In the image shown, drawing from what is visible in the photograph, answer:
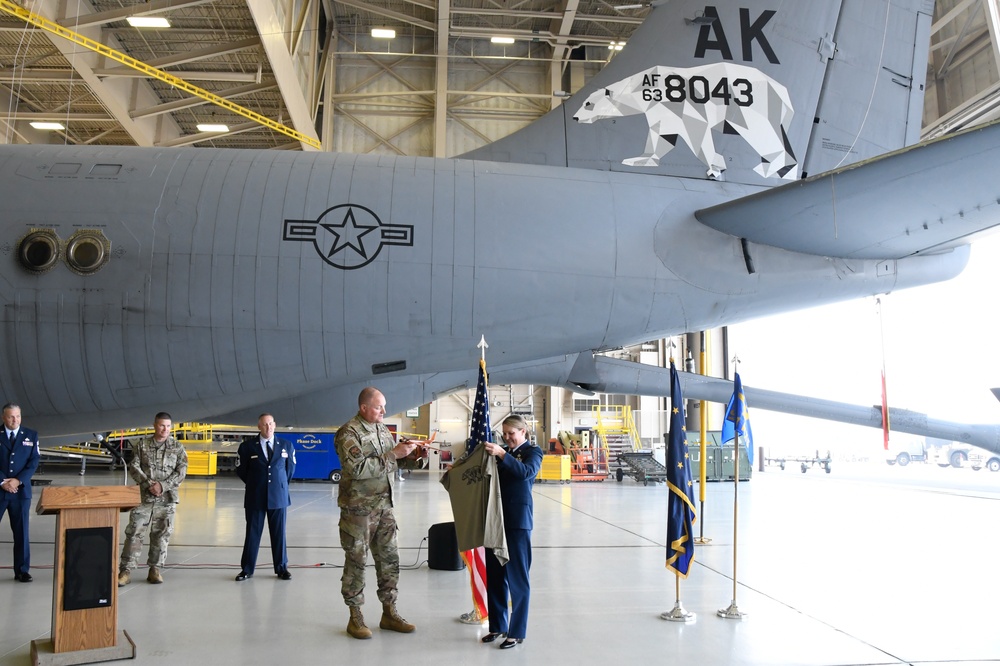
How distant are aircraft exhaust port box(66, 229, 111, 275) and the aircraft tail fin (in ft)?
13.4

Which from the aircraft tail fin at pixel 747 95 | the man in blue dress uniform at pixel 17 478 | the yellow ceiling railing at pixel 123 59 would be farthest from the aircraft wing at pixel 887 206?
the yellow ceiling railing at pixel 123 59

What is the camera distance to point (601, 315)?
7.06 metres

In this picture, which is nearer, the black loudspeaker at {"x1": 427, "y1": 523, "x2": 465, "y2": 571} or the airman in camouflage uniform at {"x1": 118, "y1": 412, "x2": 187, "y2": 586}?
the airman in camouflage uniform at {"x1": 118, "y1": 412, "x2": 187, "y2": 586}

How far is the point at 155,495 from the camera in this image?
6547 mm

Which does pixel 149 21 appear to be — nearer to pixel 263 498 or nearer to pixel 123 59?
pixel 123 59

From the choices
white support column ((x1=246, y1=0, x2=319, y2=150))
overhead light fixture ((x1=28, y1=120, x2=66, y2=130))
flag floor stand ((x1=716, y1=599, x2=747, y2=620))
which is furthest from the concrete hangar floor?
overhead light fixture ((x1=28, y1=120, x2=66, y2=130))

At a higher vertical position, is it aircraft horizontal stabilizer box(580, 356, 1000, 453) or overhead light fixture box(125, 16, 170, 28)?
overhead light fixture box(125, 16, 170, 28)

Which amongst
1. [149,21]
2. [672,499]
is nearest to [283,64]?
[149,21]

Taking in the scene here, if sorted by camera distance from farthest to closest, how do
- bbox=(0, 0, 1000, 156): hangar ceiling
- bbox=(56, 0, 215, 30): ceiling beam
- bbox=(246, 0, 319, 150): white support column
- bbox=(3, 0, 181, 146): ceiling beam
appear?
bbox=(0, 0, 1000, 156): hangar ceiling
bbox=(3, 0, 181, 146): ceiling beam
bbox=(56, 0, 215, 30): ceiling beam
bbox=(246, 0, 319, 150): white support column

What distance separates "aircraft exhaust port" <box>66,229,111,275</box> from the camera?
6.62 meters

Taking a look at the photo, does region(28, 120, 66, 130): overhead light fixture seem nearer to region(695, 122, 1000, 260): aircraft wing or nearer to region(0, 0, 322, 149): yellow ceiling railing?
region(0, 0, 322, 149): yellow ceiling railing

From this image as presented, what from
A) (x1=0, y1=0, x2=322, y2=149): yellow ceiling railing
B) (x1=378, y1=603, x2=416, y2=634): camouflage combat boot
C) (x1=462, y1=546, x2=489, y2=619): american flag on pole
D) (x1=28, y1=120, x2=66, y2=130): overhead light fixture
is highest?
(x1=28, y1=120, x2=66, y2=130): overhead light fixture

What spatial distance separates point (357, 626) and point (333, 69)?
2782 centimetres

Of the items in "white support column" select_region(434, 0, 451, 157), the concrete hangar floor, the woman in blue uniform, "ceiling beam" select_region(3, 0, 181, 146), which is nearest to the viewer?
the concrete hangar floor
